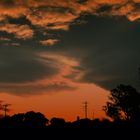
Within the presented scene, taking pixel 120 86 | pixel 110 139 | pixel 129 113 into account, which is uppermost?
pixel 120 86

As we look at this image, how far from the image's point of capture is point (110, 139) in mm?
75125

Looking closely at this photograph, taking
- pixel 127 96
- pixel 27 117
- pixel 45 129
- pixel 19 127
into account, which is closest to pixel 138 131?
pixel 45 129

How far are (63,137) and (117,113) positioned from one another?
56962 millimetres

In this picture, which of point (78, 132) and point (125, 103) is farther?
point (125, 103)

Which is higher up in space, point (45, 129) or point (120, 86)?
point (120, 86)

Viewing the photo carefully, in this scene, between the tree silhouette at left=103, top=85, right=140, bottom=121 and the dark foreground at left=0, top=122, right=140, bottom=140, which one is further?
the tree silhouette at left=103, top=85, right=140, bottom=121

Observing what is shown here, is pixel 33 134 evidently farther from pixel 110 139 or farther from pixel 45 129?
pixel 110 139

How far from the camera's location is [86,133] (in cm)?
8212

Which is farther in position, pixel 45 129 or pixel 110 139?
pixel 45 129

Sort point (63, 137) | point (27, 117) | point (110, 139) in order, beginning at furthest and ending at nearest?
1. point (27, 117)
2. point (63, 137)
3. point (110, 139)

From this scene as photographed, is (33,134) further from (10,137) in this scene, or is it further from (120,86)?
(120,86)

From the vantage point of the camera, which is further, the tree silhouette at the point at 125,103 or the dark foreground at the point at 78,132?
the tree silhouette at the point at 125,103

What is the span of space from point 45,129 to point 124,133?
19.0 meters

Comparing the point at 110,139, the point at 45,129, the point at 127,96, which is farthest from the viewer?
the point at 127,96
